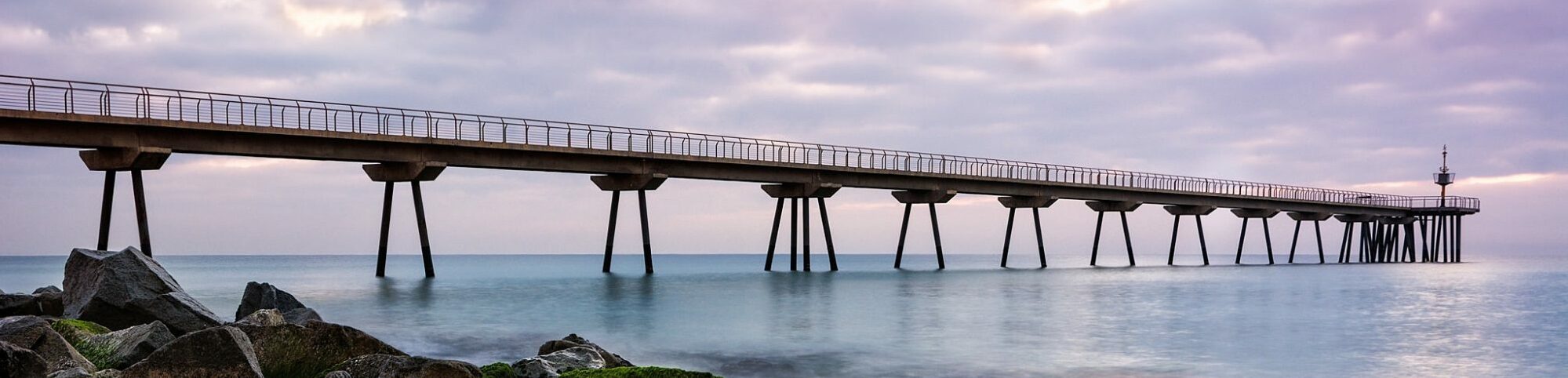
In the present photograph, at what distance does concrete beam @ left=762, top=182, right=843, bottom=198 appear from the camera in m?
53.0

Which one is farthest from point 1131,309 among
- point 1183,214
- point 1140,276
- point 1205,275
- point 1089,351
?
point 1183,214

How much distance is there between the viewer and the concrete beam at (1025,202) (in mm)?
64938

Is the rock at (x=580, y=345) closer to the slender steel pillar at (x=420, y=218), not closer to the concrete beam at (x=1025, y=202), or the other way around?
the slender steel pillar at (x=420, y=218)

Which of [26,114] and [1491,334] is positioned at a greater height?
[26,114]

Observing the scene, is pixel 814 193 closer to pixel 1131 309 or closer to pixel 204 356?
pixel 1131 309

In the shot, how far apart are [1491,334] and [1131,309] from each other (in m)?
8.44

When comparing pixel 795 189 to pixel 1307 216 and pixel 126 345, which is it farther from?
pixel 1307 216

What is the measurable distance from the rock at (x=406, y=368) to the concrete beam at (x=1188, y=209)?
73.6 m

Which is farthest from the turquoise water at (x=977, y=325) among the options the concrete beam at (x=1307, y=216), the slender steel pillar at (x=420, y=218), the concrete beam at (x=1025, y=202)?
the concrete beam at (x=1307, y=216)

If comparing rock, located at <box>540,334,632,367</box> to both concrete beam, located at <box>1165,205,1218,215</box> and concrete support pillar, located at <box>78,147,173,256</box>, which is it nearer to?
concrete support pillar, located at <box>78,147,173,256</box>

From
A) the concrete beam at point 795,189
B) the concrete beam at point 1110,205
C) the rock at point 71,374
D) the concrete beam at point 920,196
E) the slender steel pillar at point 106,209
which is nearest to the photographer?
the rock at point 71,374

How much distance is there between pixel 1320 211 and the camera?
87188 millimetres

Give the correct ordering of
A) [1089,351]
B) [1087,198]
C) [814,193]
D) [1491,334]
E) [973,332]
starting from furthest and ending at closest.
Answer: [1087,198], [814,193], [1491,334], [973,332], [1089,351]

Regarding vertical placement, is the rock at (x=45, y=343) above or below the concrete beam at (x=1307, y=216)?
below
